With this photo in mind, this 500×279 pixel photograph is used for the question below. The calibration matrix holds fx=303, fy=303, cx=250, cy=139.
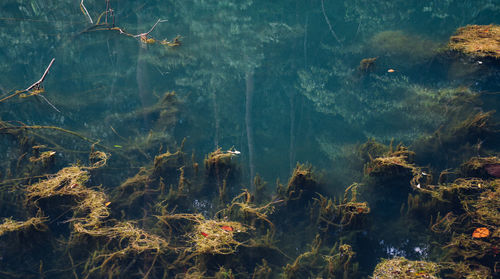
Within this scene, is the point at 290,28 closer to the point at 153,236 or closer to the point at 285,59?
the point at 285,59

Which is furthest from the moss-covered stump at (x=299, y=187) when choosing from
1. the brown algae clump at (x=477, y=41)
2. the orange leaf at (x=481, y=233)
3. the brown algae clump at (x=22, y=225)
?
the brown algae clump at (x=477, y=41)

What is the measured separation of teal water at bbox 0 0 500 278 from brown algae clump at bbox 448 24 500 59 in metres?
0.14

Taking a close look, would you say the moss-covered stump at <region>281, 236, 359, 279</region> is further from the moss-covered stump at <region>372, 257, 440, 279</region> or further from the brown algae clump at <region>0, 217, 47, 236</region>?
the brown algae clump at <region>0, 217, 47, 236</region>

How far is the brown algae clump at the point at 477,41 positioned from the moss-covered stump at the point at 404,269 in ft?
9.21

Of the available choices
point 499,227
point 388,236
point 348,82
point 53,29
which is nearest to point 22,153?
point 53,29

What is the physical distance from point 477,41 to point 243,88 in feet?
10.4

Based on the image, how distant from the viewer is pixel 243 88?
15.2 ft

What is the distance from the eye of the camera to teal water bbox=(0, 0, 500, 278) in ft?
11.4

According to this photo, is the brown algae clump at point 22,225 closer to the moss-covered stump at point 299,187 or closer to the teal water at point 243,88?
the teal water at point 243,88

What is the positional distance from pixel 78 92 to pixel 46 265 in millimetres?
2506

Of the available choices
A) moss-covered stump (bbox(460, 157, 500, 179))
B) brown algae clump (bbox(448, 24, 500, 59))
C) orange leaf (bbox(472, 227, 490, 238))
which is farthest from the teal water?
orange leaf (bbox(472, 227, 490, 238))

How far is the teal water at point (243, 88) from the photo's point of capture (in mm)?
3472

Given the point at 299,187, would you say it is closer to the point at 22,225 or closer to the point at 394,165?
the point at 394,165

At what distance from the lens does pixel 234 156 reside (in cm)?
371
